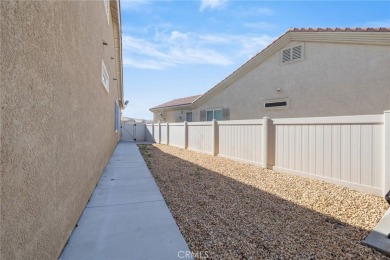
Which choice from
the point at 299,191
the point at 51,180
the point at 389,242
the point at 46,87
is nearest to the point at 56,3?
the point at 46,87

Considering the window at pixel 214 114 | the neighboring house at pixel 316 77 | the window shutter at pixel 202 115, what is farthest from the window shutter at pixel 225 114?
the window shutter at pixel 202 115

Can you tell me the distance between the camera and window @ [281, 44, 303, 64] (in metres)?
10.5

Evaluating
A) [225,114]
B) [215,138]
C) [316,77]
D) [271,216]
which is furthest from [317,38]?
[271,216]

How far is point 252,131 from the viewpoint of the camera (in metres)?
8.06

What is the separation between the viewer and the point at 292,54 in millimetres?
10781

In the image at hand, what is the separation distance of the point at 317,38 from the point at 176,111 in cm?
1336

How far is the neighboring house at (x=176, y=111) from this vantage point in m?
18.5

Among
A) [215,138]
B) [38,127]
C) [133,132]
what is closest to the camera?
[38,127]

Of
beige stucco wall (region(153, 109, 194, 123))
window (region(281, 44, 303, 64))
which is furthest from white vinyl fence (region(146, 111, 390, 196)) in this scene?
beige stucco wall (region(153, 109, 194, 123))

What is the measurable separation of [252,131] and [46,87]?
7.06 metres

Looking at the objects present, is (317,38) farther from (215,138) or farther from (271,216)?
(271,216)

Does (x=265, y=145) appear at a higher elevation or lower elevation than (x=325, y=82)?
lower

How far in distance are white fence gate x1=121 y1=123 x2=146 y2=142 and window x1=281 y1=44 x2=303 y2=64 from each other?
1584cm

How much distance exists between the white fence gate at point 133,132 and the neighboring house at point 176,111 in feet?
7.96
